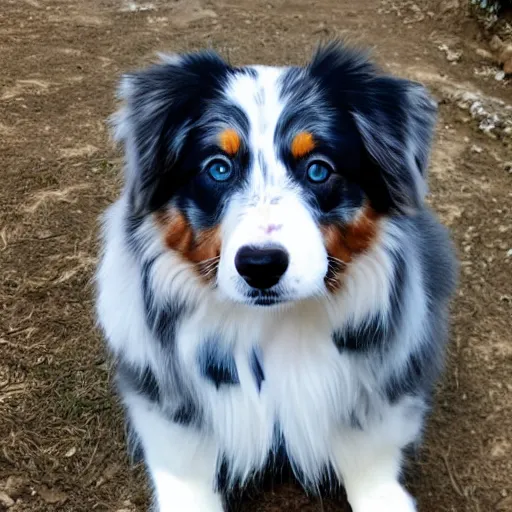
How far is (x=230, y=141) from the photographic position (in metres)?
2.13

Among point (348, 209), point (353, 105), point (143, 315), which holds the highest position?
point (353, 105)

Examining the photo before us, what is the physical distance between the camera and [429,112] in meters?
2.34

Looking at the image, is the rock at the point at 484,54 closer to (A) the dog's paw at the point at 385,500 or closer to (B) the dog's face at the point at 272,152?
(B) the dog's face at the point at 272,152

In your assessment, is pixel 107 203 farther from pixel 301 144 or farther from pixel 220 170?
pixel 301 144

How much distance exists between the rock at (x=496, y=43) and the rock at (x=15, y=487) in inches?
176

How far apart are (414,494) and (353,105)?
1.46 meters

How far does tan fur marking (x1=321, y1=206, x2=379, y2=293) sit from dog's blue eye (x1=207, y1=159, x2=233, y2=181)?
0.31m

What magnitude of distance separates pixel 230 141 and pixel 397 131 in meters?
0.51

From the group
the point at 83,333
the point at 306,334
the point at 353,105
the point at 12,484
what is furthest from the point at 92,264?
the point at 353,105

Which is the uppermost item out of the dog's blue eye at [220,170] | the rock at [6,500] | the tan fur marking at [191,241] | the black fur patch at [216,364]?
the dog's blue eye at [220,170]

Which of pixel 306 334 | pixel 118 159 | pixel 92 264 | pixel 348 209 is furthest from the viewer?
pixel 118 159

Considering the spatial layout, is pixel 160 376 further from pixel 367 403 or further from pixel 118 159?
pixel 118 159

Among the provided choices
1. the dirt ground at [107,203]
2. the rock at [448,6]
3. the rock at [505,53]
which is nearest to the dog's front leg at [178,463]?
the dirt ground at [107,203]

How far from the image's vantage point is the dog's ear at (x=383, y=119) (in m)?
2.22
